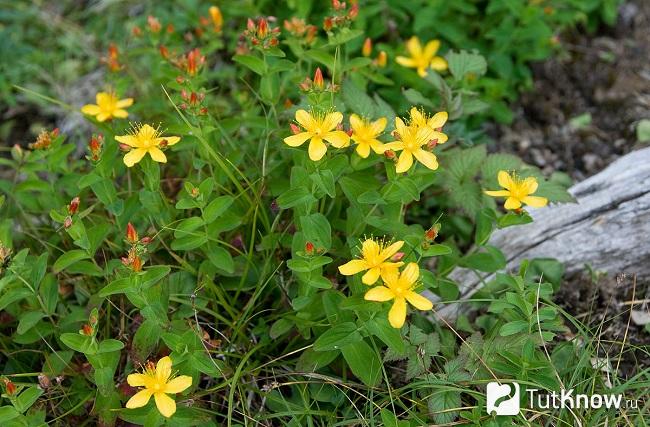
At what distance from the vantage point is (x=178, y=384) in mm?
1805

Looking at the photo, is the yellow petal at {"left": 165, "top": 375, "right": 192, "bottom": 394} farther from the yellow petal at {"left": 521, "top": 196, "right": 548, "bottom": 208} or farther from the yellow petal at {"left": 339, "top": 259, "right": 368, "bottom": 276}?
the yellow petal at {"left": 521, "top": 196, "right": 548, "bottom": 208}

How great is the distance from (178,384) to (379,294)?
54 cm

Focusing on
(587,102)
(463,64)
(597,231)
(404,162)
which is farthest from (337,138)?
(587,102)

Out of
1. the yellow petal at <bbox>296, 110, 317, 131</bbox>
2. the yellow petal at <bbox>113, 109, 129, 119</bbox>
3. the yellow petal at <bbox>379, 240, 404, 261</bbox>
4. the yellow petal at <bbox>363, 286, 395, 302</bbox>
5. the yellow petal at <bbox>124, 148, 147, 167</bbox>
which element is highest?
the yellow petal at <bbox>296, 110, 317, 131</bbox>

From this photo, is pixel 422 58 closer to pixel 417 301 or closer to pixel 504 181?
pixel 504 181

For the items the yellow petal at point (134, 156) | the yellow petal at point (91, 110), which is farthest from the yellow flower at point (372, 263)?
the yellow petal at point (91, 110)

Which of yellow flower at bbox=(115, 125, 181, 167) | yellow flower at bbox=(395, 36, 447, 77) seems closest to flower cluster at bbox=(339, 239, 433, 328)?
yellow flower at bbox=(115, 125, 181, 167)

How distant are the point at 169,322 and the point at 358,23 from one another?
5.27ft

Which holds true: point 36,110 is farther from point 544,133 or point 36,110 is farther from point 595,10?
point 595,10

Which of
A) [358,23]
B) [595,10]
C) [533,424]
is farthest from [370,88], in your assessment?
[533,424]

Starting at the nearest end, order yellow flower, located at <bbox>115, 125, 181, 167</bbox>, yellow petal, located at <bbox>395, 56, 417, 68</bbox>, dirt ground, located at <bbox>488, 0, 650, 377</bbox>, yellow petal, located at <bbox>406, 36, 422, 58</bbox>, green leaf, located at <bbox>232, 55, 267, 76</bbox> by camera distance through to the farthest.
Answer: yellow flower, located at <bbox>115, 125, 181, 167</bbox>, green leaf, located at <bbox>232, 55, 267, 76</bbox>, yellow petal, located at <bbox>395, 56, 417, 68</bbox>, yellow petal, located at <bbox>406, 36, 422, 58</bbox>, dirt ground, located at <bbox>488, 0, 650, 377</bbox>

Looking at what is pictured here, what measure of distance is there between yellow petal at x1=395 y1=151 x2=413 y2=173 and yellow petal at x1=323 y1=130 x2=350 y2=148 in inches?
5.9

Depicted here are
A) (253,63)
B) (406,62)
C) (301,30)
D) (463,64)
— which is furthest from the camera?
(406,62)

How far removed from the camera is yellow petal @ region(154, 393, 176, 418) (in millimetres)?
1758
